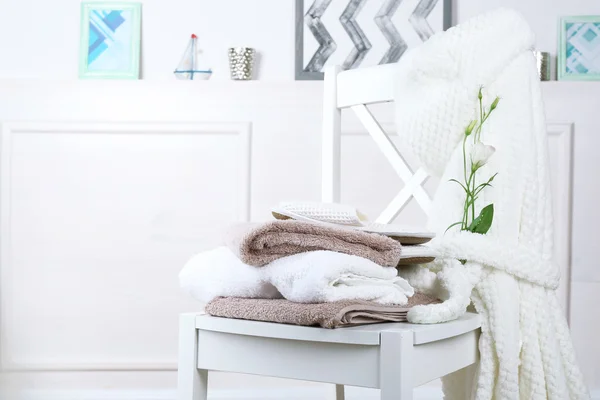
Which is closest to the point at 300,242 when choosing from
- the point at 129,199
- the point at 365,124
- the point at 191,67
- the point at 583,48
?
the point at 365,124

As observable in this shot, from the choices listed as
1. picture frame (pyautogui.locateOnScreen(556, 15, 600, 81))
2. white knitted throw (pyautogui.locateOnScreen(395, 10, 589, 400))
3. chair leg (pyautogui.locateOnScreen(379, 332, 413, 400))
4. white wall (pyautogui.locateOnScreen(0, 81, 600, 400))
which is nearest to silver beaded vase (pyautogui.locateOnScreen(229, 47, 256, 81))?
white wall (pyautogui.locateOnScreen(0, 81, 600, 400))

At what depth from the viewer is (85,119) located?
2.12 metres

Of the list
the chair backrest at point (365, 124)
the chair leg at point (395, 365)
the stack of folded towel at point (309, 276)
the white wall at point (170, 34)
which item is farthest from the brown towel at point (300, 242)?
the white wall at point (170, 34)

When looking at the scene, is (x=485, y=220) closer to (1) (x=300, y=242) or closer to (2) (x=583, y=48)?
(1) (x=300, y=242)

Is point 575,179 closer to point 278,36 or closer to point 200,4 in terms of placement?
point 278,36

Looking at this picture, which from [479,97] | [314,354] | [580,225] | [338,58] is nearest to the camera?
[314,354]

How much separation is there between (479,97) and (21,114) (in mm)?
1500

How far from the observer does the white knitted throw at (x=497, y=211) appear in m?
0.97

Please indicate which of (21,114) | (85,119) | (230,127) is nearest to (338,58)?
(230,127)

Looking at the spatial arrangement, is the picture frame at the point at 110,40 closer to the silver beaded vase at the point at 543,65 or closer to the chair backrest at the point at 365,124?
the chair backrest at the point at 365,124

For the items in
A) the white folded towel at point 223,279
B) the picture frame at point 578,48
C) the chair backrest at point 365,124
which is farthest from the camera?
the picture frame at point 578,48

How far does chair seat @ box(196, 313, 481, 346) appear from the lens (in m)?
0.79

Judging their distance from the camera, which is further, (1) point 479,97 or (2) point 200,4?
(2) point 200,4

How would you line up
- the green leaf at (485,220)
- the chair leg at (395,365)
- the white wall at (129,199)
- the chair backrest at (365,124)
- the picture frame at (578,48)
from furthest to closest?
the picture frame at (578,48), the white wall at (129,199), the chair backrest at (365,124), the green leaf at (485,220), the chair leg at (395,365)
